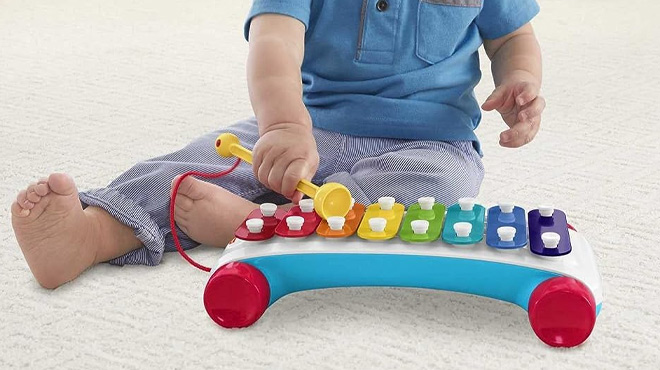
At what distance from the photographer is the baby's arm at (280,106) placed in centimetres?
77

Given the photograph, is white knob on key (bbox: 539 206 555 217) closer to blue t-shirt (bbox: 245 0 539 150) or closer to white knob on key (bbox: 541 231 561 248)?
white knob on key (bbox: 541 231 561 248)

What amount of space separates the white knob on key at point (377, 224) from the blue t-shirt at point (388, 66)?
26cm

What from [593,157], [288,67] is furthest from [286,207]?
[593,157]

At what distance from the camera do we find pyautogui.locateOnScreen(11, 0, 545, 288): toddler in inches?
31.4

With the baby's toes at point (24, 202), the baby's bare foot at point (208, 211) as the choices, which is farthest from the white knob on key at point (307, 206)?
the baby's toes at point (24, 202)

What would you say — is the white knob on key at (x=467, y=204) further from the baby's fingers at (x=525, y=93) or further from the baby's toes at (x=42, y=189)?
the baby's toes at (x=42, y=189)

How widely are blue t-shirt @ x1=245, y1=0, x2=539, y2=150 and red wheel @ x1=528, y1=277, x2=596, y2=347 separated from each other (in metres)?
0.33

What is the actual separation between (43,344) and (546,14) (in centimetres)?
161

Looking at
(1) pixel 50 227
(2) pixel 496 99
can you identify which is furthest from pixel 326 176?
(1) pixel 50 227

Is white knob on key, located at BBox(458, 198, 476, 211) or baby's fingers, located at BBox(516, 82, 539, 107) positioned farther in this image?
baby's fingers, located at BBox(516, 82, 539, 107)

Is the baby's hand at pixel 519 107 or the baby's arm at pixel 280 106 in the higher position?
the baby's arm at pixel 280 106

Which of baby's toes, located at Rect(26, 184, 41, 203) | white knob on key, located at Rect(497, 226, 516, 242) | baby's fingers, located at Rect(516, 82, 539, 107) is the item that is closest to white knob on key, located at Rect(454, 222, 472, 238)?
white knob on key, located at Rect(497, 226, 516, 242)

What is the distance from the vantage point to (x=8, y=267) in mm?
854

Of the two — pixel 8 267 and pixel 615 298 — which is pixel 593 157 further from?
pixel 8 267
